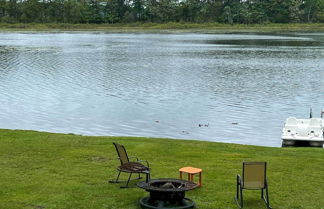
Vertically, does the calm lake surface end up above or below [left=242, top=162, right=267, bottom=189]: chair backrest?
below

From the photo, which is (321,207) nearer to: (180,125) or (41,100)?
(180,125)

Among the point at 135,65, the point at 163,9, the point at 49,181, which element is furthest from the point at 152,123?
the point at 163,9

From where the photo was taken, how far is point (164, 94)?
47906mm

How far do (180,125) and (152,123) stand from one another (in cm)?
205

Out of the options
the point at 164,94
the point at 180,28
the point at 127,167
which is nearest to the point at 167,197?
the point at 127,167

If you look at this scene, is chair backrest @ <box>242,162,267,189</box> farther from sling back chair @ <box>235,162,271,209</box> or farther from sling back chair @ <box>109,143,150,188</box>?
sling back chair @ <box>109,143,150,188</box>

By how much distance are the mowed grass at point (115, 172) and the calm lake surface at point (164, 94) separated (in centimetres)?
972

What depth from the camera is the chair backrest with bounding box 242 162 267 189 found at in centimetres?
1322

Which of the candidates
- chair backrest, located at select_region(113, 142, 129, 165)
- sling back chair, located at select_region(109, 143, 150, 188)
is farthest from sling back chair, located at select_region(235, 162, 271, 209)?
chair backrest, located at select_region(113, 142, 129, 165)

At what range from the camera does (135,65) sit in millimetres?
73312

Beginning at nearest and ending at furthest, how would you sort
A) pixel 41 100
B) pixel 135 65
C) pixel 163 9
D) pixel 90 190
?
1. pixel 90 190
2. pixel 41 100
3. pixel 135 65
4. pixel 163 9

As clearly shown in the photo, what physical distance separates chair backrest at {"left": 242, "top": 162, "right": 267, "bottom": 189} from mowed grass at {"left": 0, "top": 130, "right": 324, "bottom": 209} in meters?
0.64

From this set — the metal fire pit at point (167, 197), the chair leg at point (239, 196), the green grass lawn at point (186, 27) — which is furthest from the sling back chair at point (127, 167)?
the green grass lawn at point (186, 27)

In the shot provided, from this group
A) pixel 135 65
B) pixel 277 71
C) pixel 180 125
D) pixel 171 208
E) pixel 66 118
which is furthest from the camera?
pixel 135 65
